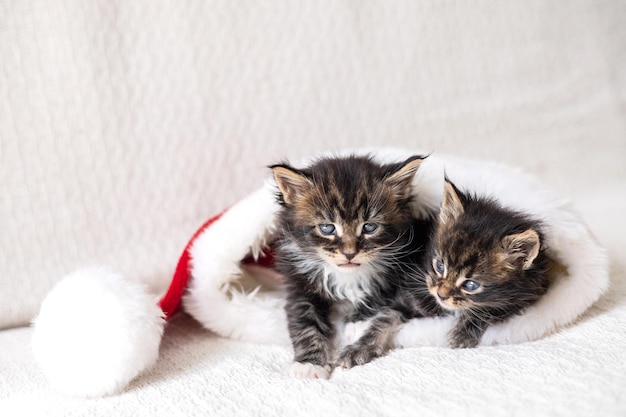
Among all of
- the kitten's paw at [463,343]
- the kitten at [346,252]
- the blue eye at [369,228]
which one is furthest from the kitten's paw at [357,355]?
the blue eye at [369,228]

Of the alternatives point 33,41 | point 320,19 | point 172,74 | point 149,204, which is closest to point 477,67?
point 320,19

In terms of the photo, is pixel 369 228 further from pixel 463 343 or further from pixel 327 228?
pixel 463 343

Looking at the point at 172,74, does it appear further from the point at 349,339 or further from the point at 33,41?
the point at 349,339

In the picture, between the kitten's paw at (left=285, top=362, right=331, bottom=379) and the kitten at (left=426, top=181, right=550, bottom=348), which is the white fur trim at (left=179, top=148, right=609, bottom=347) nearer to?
the kitten at (left=426, top=181, right=550, bottom=348)

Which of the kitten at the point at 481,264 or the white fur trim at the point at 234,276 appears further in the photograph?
the white fur trim at the point at 234,276

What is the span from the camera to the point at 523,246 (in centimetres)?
157

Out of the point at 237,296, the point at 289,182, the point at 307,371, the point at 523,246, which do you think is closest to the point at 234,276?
the point at 237,296

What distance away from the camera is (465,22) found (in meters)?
2.56

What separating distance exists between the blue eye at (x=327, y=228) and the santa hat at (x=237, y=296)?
0.23m

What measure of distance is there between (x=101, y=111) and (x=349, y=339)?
114 cm

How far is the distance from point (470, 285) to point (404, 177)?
1.13 ft

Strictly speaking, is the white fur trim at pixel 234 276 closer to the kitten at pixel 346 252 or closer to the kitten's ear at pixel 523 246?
the kitten at pixel 346 252

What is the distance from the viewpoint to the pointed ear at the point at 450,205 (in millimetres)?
1651

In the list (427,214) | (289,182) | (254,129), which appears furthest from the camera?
(254,129)
